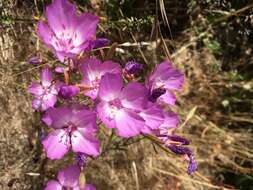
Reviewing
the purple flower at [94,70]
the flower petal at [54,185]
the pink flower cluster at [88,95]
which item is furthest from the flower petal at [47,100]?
the flower petal at [54,185]

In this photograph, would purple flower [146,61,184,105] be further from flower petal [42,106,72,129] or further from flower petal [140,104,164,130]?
flower petal [42,106,72,129]

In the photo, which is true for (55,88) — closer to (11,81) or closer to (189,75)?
(11,81)

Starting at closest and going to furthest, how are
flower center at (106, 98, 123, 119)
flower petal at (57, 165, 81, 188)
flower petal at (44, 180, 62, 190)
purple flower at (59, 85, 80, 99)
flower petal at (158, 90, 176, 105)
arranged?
purple flower at (59, 85, 80, 99)
flower center at (106, 98, 123, 119)
flower petal at (158, 90, 176, 105)
flower petal at (57, 165, 81, 188)
flower petal at (44, 180, 62, 190)

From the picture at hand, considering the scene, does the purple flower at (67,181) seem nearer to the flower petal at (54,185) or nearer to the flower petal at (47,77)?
the flower petal at (54,185)

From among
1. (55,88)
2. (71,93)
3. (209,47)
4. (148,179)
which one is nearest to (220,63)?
(209,47)

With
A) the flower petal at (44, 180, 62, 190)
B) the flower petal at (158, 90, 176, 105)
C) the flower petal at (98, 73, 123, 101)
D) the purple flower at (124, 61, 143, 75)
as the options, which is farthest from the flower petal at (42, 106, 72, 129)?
the flower petal at (44, 180, 62, 190)

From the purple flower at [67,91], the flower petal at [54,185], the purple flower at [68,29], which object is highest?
the purple flower at [68,29]

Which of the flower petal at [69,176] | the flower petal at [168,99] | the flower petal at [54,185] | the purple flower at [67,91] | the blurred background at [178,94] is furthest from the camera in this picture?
the blurred background at [178,94]
